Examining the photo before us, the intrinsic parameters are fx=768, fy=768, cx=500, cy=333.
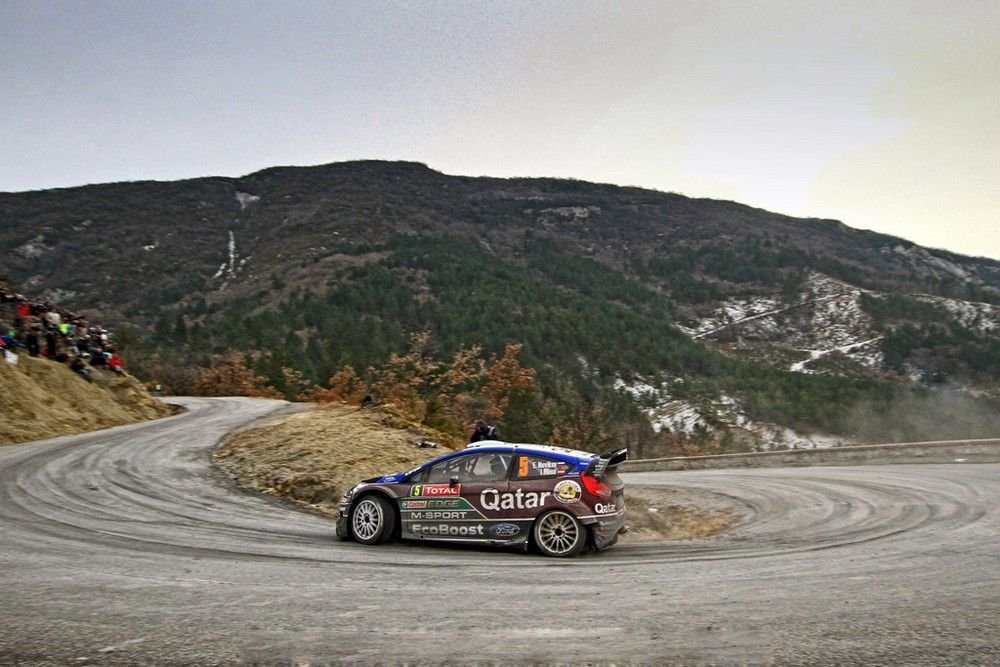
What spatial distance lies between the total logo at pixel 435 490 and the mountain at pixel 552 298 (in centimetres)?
2716

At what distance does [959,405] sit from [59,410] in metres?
90.8

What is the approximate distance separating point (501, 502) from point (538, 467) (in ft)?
2.22

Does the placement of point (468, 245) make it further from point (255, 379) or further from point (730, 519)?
point (730, 519)

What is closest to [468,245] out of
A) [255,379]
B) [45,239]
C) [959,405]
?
[45,239]

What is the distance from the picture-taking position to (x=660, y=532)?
15125 mm

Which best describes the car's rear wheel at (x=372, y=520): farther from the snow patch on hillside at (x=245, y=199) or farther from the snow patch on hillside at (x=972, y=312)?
the snow patch on hillside at (x=245, y=199)

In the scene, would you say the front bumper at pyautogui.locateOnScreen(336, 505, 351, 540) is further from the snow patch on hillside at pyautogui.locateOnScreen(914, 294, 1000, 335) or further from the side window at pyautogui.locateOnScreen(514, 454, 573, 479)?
the snow patch on hillside at pyautogui.locateOnScreen(914, 294, 1000, 335)

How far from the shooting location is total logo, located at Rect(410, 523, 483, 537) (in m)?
10.3

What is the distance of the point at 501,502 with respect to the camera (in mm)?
10203

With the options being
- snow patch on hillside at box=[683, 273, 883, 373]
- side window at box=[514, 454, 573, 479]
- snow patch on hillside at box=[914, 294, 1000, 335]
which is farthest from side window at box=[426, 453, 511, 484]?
snow patch on hillside at box=[914, 294, 1000, 335]

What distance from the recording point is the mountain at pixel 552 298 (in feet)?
245

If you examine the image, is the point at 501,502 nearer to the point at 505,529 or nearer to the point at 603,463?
the point at 505,529

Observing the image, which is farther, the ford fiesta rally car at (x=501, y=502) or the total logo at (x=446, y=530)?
the total logo at (x=446, y=530)

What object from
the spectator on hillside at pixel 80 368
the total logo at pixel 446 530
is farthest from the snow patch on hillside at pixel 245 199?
the total logo at pixel 446 530
